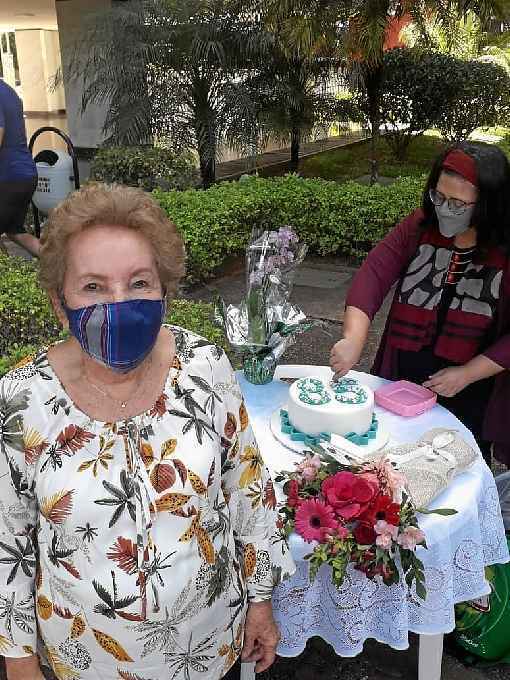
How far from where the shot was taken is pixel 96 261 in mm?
1362

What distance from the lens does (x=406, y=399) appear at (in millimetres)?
2521

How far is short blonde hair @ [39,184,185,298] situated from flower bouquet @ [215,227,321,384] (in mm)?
1034

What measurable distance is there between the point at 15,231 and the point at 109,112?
13.6 feet

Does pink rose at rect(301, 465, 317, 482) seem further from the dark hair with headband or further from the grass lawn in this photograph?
the grass lawn

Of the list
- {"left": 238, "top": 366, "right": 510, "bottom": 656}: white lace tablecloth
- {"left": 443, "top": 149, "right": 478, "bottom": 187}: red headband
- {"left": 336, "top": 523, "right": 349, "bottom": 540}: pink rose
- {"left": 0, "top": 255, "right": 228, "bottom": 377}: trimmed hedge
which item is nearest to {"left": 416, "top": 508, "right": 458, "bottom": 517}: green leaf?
{"left": 238, "top": 366, "right": 510, "bottom": 656}: white lace tablecloth

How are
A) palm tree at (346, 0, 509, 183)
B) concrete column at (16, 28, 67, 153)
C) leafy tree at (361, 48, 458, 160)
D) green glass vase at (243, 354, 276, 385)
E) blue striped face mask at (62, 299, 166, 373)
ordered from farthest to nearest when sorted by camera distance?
concrete column at (16, 28, 67, 153)
leafy tree at (361, 48, 458, 160)
palm tree at (346, 0, 509, 183)
green glass vase at (243, 354, 276, 385)
blue striped face mask at (62, 299, 166, 373)

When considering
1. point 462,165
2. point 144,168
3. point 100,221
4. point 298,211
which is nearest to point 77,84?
point 144,168

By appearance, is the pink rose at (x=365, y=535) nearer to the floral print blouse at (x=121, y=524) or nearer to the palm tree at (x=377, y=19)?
the floral print blouse at (x=121, y=524)

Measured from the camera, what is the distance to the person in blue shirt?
16.1 ft

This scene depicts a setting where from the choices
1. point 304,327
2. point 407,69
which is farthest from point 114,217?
point 407,69

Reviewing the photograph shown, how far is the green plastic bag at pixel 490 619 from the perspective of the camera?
7.68ft

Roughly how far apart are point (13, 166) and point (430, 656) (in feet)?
14.7

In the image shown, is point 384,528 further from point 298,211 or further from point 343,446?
point 298,211

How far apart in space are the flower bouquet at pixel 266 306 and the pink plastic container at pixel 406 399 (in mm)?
389
